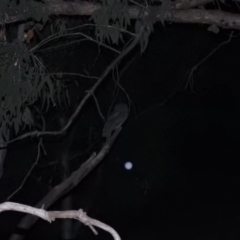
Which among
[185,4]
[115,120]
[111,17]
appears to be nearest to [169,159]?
[115,120]

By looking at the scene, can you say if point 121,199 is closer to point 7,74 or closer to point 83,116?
→ point 83,116

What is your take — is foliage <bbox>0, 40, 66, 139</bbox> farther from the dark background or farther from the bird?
the dark background

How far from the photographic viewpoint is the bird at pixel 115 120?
210 inches

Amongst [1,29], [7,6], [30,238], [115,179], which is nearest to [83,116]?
[115,179]

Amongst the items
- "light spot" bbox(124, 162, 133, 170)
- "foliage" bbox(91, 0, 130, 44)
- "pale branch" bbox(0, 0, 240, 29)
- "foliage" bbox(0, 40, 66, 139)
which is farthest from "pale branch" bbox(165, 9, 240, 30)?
"light spot" bbox(124, 162, 133, 170)

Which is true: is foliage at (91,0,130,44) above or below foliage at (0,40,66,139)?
above

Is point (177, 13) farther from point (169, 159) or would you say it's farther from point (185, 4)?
point (169, 159)

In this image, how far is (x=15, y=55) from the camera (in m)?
3.37

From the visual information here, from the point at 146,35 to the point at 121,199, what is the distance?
4.88 metres

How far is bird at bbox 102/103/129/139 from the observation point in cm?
533

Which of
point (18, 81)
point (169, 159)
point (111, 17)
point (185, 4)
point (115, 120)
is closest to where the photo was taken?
point (185, 4)

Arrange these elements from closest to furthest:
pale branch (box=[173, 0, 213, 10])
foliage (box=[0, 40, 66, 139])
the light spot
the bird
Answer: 1. pale branch (box=[173, 0, 213, 10])
2. foliage (box=[0, 40, 66, 139])
3. the bird
4. the light spot

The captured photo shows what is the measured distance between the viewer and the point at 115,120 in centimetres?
544

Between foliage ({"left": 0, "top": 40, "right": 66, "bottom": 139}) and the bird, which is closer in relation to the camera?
foliage ({"left": 0, "top": 40, "right": 66, "bottom": 139})
